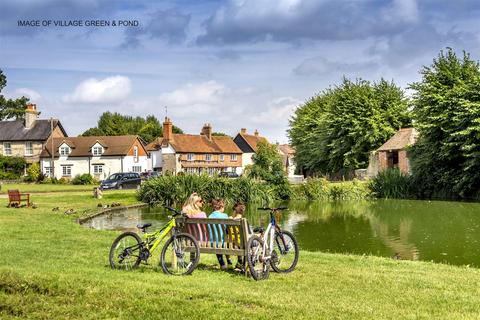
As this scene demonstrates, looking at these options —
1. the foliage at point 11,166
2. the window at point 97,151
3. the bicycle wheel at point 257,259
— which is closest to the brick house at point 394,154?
the window at point 97,151

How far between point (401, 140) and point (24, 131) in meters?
48.3

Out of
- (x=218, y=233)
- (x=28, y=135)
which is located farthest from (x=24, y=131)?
(x=218, y=233)

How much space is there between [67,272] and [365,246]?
10.8m

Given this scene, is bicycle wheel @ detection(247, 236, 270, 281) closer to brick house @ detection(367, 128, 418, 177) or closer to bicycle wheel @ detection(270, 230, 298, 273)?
bicycle wheel @ detection(270, 230, 298, 273)

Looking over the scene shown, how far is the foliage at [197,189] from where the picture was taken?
118ft

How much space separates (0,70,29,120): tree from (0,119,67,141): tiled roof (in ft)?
20.8

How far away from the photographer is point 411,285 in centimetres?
884

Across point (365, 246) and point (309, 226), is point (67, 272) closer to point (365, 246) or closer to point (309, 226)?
point (365, 246)

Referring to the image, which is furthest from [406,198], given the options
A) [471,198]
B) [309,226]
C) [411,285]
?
[411,285]

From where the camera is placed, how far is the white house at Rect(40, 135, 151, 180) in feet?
230

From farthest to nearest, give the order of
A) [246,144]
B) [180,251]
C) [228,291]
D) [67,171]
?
[246,144], [67,171], [180,251], [228,291]

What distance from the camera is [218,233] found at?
986 cm

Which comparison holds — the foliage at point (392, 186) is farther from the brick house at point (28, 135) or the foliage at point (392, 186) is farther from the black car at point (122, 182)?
the brick house at point (28, 135)

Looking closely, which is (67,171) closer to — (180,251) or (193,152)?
(193,152)
